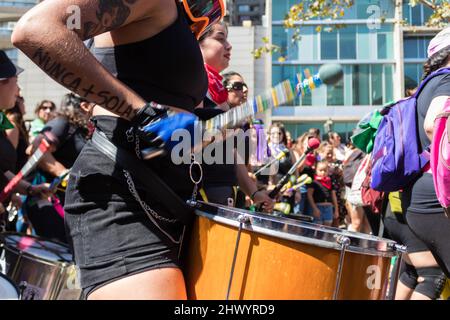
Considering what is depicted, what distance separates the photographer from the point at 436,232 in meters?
3.11

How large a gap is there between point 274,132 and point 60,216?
3434mm

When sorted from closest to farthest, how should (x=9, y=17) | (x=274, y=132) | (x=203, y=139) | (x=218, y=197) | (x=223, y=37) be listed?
(x=203, y=139) → (x=218, y=197) → (x=223, y=37) → (x=274, y=132) → (x=9, y=17)

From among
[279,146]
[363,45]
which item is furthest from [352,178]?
[363,45]

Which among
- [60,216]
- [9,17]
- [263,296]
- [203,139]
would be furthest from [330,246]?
[9,17]

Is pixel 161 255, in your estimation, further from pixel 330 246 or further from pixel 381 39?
pixel 381 39

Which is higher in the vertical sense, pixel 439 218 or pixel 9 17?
pixel 9 17

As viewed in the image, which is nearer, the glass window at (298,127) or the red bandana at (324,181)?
the red bandana at (324,181)

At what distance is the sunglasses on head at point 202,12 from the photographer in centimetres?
203

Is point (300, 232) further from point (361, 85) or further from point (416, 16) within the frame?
point (361, 85)

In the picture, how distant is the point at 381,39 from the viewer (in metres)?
36.5

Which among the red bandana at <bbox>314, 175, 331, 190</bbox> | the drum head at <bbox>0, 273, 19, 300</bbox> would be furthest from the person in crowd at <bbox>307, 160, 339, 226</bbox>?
the drum head at <bbox>0, 273, 19, 300</bbox>

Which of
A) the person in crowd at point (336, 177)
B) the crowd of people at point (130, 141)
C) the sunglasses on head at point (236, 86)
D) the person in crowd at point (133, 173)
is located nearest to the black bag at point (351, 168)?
the sunglasses on head at point (236, 86)

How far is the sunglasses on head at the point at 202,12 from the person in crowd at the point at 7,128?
2.49 metres

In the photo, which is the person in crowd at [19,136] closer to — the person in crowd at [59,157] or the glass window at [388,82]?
the person in crowd at [59,157]
